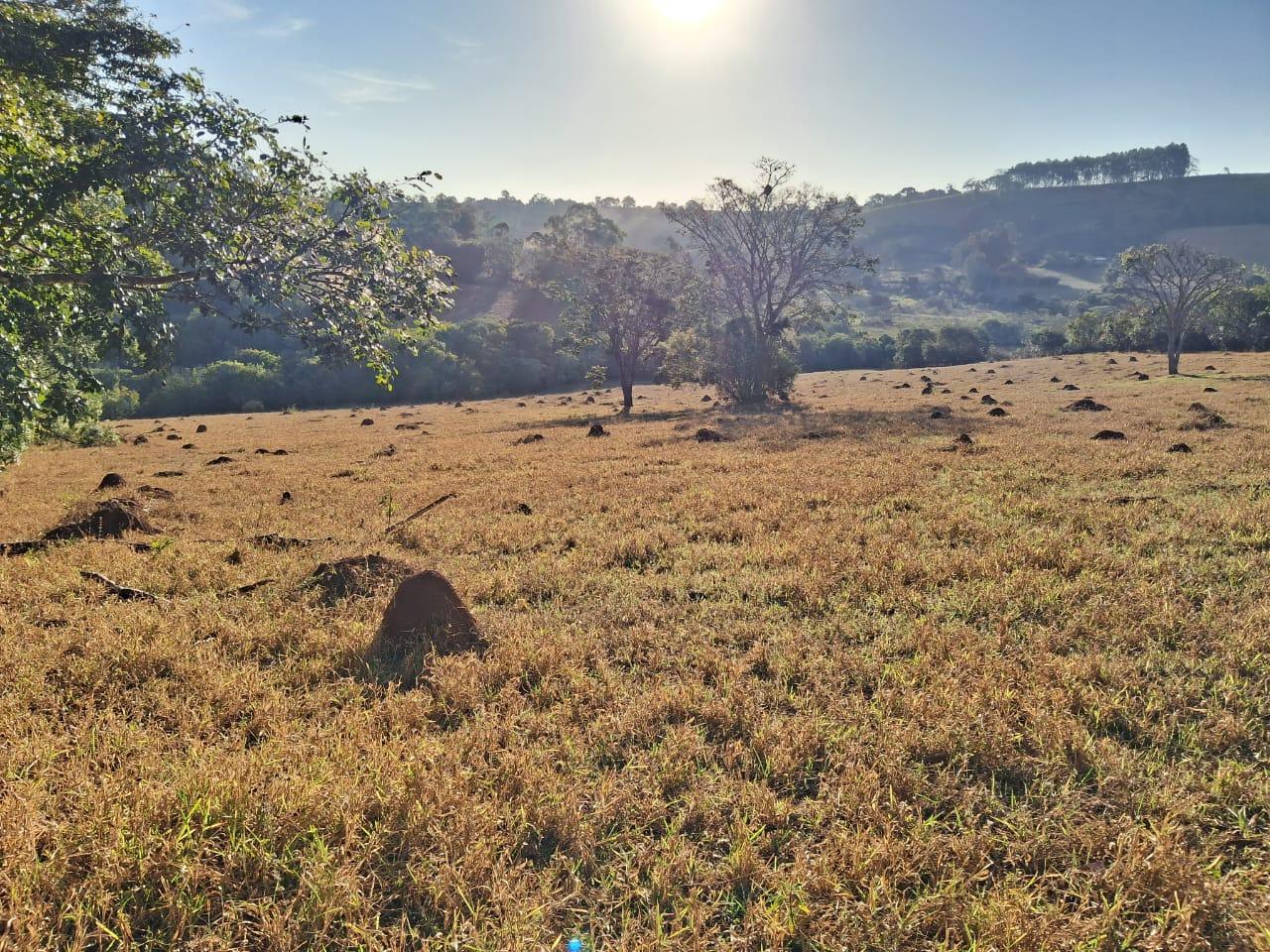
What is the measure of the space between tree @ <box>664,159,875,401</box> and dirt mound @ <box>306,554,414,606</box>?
31.5m

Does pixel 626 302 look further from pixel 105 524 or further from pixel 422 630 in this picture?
pixel 422 630

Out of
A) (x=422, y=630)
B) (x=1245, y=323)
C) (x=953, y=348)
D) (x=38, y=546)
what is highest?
(x=953, y=348)

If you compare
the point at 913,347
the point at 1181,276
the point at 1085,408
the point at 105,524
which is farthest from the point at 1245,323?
the point at 105,524

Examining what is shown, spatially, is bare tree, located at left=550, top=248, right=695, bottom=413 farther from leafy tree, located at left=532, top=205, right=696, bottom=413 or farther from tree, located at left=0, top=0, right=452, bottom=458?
tree, located at left=0, top=0, right=452, bottom=458

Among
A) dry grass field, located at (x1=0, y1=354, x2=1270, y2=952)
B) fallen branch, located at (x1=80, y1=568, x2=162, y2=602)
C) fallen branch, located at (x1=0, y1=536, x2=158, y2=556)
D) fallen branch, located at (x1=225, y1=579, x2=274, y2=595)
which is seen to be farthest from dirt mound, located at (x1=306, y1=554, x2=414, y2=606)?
fallen branch, located at (x1=0, y1=536, x2=158, y2=556)

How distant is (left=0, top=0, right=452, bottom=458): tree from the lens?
7.62m

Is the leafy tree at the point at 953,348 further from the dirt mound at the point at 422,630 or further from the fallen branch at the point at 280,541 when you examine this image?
the dirt mound at the point at 422,630

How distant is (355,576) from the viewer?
6.65 metres

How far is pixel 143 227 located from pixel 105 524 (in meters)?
4.59

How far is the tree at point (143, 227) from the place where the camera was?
7.62 meters

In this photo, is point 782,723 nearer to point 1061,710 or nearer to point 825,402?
point 1061,710

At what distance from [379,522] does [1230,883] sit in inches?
394

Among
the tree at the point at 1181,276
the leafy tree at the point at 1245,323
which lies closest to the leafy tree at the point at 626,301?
the tree at the point at 1181,276

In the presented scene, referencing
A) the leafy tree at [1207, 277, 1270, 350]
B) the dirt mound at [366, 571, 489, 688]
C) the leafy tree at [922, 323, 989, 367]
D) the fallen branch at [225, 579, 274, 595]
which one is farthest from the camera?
the leafy tree at [922, 323, 989, 367]
